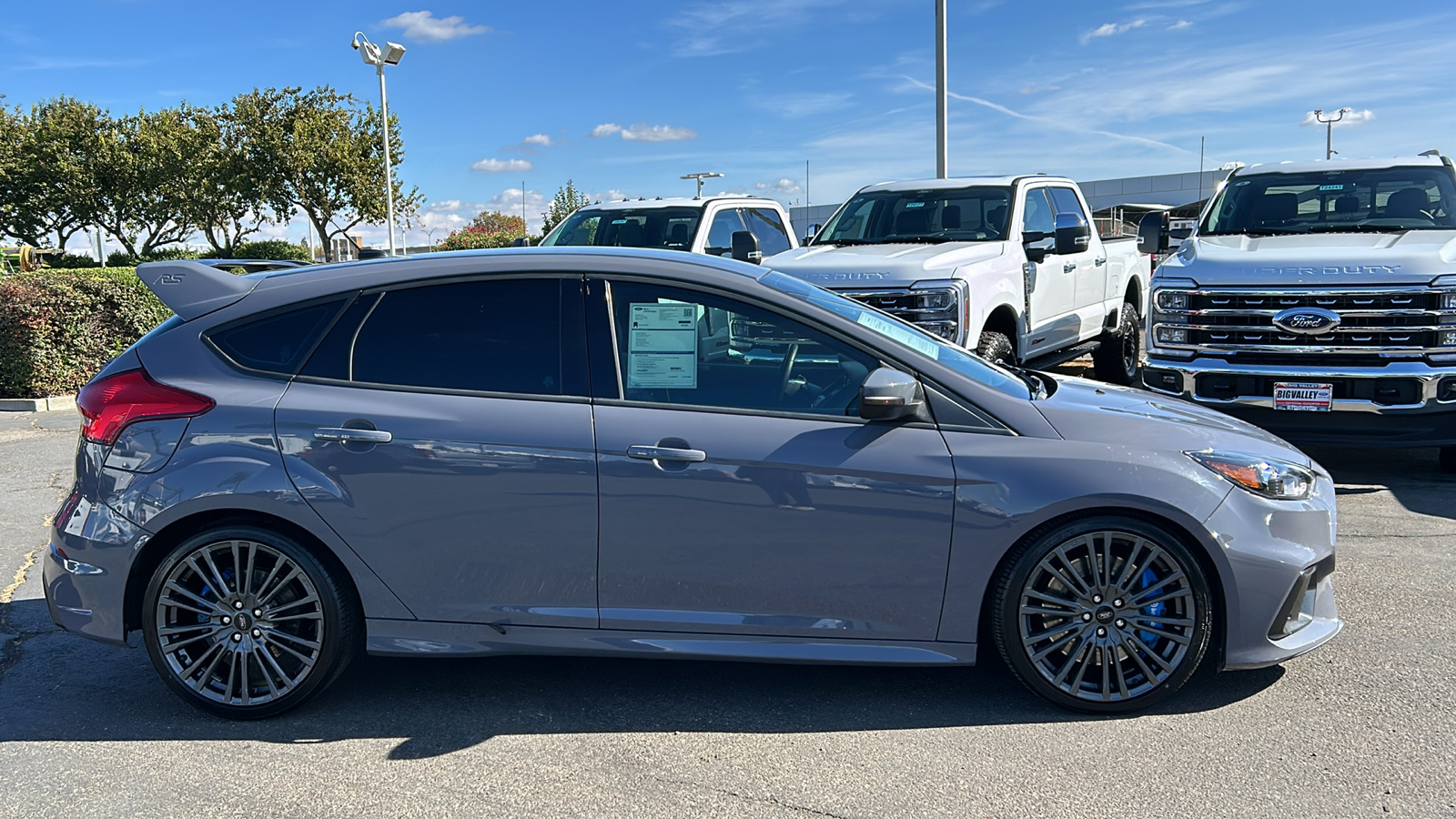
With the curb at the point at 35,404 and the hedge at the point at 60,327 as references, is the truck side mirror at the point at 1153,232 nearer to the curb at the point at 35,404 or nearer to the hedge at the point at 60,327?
the hedge at the point at 60,327

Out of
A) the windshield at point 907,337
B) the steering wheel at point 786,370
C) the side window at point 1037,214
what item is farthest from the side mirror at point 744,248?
the steering wheel at point 786,370

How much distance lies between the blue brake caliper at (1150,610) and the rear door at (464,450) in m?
1.88

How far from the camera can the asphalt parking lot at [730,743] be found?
10.9 feet

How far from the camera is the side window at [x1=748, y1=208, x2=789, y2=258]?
1210cm

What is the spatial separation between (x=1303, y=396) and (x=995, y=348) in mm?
2041

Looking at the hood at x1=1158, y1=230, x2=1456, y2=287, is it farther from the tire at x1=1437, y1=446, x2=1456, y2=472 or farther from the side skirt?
the side skirt

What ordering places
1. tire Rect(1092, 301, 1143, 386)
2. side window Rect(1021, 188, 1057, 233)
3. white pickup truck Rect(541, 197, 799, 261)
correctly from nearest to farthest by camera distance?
side window Rect(1021, 188, 1057, 233) < white pickup truck Rect(541, 197, 799, 261) < tire Rect(1092, 301, 1143, 386)

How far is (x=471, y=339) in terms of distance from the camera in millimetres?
3924

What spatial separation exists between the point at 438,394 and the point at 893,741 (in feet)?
6.39

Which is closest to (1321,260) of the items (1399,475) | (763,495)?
(1399,475)

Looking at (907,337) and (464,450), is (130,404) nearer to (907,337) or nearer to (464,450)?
(464,450)

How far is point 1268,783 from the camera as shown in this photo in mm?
3344

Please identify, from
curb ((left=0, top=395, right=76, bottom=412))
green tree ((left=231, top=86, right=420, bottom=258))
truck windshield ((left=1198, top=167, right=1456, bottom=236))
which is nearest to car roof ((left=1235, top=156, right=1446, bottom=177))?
truck windshield ((left=1198, top=167, right=1456, bottom=236))

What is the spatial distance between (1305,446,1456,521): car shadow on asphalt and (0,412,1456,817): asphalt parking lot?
2.54m
